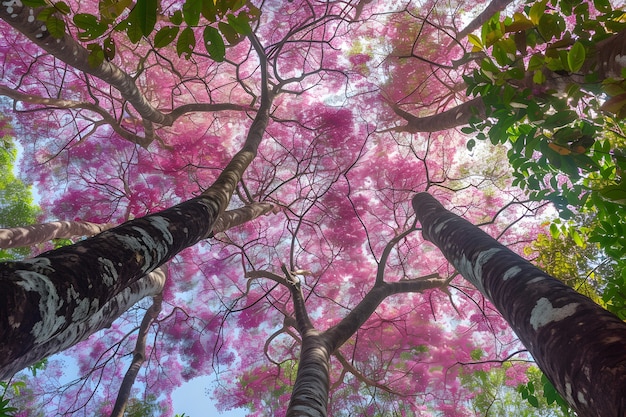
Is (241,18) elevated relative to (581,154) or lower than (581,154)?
lower

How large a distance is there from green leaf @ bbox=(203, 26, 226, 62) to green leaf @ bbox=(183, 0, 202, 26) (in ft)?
0.43

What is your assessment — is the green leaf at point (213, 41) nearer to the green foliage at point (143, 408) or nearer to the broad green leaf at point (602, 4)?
the broad green leaf at point (602, 4)

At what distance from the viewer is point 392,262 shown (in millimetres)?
9727

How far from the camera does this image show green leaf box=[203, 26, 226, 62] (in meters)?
1.31

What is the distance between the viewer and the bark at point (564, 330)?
0.98 metres

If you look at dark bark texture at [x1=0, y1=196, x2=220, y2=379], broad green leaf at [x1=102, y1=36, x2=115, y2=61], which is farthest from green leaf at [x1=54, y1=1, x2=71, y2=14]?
dark bark texture at [x1=0, y1=196, x2=220, y2=379]

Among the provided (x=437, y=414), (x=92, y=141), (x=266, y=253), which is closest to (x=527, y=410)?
(x=437, y=414)

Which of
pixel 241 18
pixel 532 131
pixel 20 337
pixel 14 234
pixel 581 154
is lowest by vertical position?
pixel 20 337

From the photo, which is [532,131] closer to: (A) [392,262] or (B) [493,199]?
(B) [493,199]

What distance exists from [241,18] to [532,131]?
6.44ft

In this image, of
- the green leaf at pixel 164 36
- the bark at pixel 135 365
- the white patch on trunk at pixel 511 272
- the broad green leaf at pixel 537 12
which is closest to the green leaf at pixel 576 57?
the broad green leaf at pixel 537 12

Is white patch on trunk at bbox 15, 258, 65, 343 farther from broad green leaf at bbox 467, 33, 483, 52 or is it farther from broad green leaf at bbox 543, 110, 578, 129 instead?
broad green leaf at bbox 543, 110, 578, 129

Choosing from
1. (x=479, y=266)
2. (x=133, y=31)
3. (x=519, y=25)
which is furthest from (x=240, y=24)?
(x=479, y=266)

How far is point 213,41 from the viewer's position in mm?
1343
